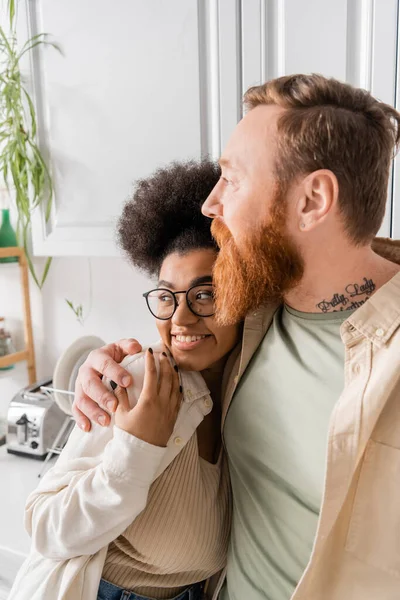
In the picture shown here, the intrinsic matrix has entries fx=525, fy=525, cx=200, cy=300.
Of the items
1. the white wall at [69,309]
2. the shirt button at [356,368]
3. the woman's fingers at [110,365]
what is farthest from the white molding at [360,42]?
the white wall at [69,309]

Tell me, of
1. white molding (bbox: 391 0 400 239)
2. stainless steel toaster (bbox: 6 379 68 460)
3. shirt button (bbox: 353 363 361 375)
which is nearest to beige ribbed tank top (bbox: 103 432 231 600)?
shirt button (bbox: 353 363 361 375)

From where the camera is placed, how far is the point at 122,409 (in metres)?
0.85


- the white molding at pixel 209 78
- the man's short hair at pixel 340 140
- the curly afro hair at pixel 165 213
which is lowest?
the curly afro hair at pixel 165 213

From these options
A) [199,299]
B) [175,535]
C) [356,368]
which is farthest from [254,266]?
[175,535]

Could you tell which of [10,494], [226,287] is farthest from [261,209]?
[10,494]

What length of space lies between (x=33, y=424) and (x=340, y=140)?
135 centimetres

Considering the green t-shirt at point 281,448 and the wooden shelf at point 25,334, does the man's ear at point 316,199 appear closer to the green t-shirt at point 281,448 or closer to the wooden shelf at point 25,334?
the green t-shirt at point 281,448

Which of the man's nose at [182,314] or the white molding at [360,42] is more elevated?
the white molding at [360,42]

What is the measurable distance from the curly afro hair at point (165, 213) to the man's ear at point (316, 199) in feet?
0.74

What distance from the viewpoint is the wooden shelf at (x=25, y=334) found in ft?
6.59

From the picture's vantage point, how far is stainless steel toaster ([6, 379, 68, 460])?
1692 mm

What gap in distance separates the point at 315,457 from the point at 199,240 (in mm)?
419

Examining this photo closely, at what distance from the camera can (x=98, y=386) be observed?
0.90 meters

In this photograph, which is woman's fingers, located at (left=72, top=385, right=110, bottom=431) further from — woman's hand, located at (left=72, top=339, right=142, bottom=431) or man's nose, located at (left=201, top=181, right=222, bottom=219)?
man's nose, located at (left=201, top=181, right=222, bottom=219)
